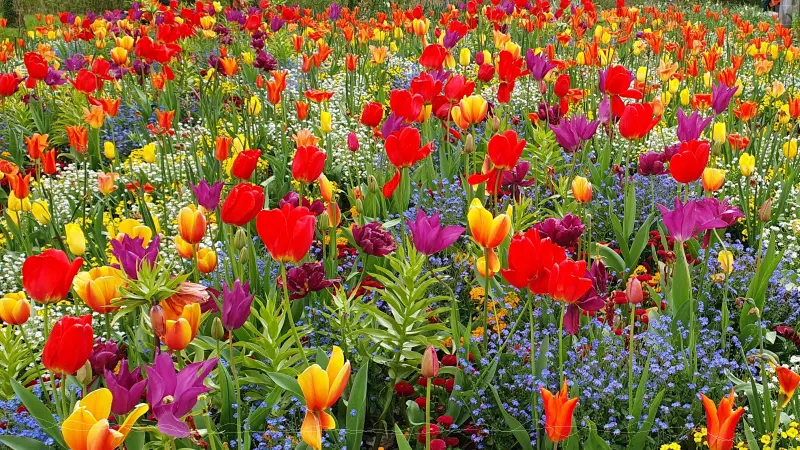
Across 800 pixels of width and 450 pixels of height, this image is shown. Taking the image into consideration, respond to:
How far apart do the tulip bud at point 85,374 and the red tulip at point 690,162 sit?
176cm

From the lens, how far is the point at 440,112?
349 centimetres

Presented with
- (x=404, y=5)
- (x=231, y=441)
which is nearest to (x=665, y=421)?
(x=231, y=441)

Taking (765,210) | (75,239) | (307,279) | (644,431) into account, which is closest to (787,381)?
(644,431)

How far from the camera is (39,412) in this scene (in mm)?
1847

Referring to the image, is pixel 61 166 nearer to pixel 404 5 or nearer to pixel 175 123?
pixel 175 123

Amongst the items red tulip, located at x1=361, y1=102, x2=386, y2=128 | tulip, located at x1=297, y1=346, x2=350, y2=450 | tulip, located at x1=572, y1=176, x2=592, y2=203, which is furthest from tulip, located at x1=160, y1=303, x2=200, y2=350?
red tulip, located at x1=361, y1=102, x2=386, y2=128

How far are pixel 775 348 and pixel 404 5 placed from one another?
35.7 feet

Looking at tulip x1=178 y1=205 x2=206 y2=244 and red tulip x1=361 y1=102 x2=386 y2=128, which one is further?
red tulip x1=361 y1=102 x2=386 y2=128

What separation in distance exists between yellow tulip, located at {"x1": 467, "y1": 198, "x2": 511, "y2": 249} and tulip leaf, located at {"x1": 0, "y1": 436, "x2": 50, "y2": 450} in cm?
117

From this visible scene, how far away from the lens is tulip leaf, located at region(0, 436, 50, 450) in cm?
175

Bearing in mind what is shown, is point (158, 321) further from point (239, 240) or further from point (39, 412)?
point (239, 240)

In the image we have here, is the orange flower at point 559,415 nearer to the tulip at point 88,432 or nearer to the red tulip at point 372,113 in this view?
the tulip at point 88,432

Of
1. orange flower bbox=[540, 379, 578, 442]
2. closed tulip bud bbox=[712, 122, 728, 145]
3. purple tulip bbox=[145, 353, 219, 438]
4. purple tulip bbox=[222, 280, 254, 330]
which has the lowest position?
closed tulip bud bbox=[712, 122, 728, 145]

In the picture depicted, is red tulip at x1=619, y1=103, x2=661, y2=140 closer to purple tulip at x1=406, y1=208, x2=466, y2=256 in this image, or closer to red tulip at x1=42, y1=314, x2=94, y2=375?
purple tulip at x1=406, y1=208, x2=466, y2=256
